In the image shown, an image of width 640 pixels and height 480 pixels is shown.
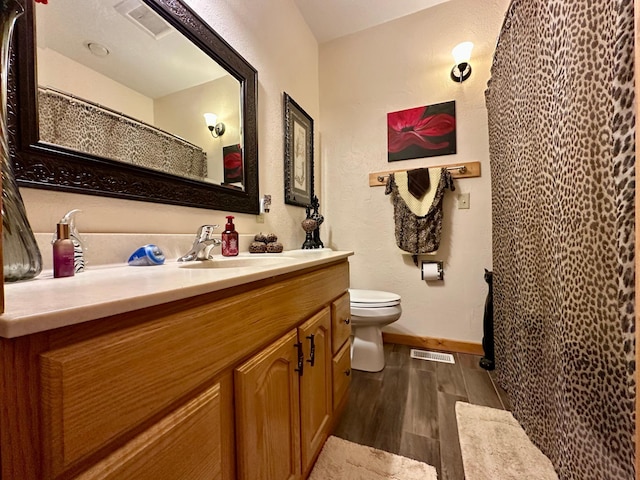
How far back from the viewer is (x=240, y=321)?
0.54m

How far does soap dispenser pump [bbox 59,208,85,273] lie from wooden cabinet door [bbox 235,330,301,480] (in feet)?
1.60

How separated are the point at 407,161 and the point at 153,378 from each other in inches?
78.4

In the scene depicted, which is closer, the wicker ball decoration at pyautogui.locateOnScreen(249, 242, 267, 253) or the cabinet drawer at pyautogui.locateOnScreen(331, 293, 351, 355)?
the cabinet drawer at pyautogui.locateOnScreen(331, 293, 351, 355)

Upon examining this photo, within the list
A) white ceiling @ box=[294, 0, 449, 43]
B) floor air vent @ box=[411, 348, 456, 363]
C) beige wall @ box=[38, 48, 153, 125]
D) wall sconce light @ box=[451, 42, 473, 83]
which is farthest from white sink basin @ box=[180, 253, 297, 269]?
white ceiling @ box=[294, 0, 449, 43]

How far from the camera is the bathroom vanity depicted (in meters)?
0.27

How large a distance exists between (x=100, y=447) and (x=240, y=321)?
26 centimetres

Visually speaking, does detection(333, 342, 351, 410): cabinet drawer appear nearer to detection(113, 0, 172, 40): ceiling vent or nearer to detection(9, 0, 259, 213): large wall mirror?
detection(9, 0, 259, 213): large wall mirror

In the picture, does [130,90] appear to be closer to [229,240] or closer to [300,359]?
[229,240]

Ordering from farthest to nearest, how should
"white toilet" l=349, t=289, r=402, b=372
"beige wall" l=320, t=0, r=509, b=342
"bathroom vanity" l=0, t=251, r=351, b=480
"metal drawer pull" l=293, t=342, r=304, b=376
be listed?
"beige wall" l=320, t=0, r=509, b=342 → "white toilet" l=349, t=289, r=402, b=372 → "metal drawer pull" l=293, t=342, r=304, b=376 → "bathroom vanity" l=0, t=251, r=351, b=480

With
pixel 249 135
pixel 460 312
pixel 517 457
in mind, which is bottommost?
pixel 517 457

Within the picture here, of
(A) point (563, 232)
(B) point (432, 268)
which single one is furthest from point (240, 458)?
(B) point (432, 268)

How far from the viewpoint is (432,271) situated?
1854 mm

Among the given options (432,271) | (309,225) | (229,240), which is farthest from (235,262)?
(432,271)

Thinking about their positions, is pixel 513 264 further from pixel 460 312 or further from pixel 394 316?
pixel 460 312
